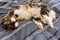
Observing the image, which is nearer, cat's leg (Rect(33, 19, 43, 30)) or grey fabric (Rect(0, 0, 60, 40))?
grey fabric (Rect(0, 0, 60, 40))

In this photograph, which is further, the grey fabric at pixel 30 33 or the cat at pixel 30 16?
the cat at pixel 30 16

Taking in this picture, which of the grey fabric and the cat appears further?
the cat

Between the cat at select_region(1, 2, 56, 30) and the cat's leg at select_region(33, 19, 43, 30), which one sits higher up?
the cat at select_region(1, 2, 56, 30)

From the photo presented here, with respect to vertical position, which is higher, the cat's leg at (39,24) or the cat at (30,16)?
the cat at (30,16)

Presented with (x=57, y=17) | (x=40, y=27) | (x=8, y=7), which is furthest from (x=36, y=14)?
(x=8, y=7)

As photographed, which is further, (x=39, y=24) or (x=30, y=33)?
(x=39, y=24)

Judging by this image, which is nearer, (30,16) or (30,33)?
(30,33)

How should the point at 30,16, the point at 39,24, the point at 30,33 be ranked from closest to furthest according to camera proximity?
1. the point at 30,33
2. the point at 39,24
3. the point at 30,16

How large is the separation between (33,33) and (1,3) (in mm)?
979

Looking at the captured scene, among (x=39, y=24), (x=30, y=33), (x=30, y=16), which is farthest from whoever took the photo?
(x=30, y=16)

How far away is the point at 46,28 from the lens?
4.45 ft

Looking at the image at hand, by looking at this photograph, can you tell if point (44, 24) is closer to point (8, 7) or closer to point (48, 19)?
point (48, 19)

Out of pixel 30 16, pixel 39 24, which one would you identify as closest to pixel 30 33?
pixel 39 24

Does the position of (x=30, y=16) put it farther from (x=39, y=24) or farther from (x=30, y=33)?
(x=30, y=33)
